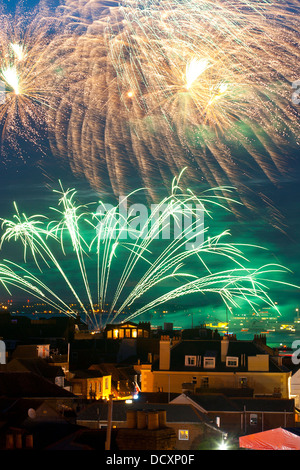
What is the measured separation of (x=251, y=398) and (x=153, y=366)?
9947mm

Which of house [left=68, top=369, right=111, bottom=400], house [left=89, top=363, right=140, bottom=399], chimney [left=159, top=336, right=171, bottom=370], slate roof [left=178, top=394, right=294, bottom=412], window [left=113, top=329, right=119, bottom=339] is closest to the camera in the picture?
slate roof [left=178, top=394, right=294, bottom=412]

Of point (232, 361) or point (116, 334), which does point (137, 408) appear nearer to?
point (232, 361)

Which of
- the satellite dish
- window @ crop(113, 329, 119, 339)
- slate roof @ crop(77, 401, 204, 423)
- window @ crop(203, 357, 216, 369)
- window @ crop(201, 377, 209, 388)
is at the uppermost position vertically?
window @ crop(113, 329, 119, 339)

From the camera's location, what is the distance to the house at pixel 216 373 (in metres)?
48.3

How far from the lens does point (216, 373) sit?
48750 mm

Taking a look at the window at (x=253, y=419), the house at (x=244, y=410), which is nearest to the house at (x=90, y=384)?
the house at (x=244, y=410)

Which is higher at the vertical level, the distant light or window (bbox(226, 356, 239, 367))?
window (bbox(226, 356, 239, 367))

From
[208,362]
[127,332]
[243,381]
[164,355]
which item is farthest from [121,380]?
[127,332]

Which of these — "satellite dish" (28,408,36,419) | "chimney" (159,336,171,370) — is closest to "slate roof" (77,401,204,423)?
"satellite dish" (28,408,36,419)

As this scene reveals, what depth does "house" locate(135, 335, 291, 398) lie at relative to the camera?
48312 millimetres

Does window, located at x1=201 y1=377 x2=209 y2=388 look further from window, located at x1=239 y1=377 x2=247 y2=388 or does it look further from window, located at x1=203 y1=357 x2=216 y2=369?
window, located at x1=239 y1=377 x2=247 y2=388

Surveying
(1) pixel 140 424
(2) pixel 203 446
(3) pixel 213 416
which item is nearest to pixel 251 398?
(3) pixel 213 416

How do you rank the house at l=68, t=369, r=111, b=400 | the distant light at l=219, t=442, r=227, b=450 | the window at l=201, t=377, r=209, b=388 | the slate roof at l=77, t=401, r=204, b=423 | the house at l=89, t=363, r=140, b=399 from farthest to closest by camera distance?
the house at l=89, t=363, r=140, b=399 → the window at l=201, t=377, r=209, b=388 → the house at l=68, t=369, r=111, b=400 → the slate roof at l=77, t=401, r=204, b=423 → the distant light at l=219, t=442, r=227, b=450
